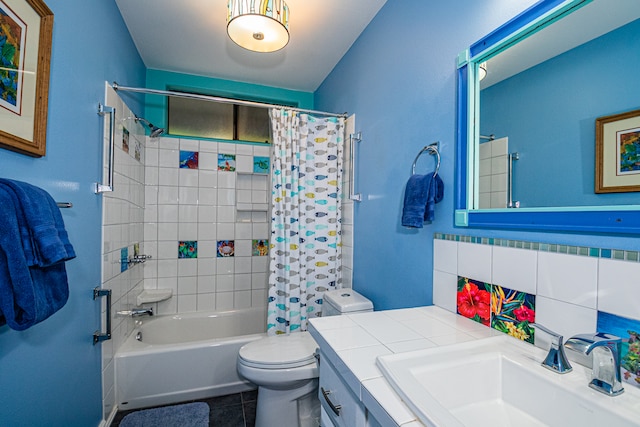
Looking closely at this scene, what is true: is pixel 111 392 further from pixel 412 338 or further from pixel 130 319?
pixel 412 338

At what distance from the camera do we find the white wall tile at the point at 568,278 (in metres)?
0.78

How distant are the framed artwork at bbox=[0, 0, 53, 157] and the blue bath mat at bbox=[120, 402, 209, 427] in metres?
1.67

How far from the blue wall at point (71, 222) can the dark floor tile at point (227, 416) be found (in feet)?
2.07

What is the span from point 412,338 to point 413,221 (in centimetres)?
51

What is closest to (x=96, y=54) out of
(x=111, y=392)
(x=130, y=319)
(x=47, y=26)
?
(x=47, y=26)

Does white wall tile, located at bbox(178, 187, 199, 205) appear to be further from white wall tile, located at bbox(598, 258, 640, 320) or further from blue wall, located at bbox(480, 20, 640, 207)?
white wall tile, located at bbox(598, 258, 640, 320)

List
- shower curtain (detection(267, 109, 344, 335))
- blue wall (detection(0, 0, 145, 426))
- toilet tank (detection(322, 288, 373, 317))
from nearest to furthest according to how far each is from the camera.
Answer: blue wall (detection(0, 0, 145, 426)) → toilet tank (detection(322, 288, 373, 317)) → shower curtain (detection(267, 109, 344, 335))

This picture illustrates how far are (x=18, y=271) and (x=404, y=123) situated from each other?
1.62m

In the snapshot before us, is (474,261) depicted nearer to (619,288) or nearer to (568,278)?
(568,278)

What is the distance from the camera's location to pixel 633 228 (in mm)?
685

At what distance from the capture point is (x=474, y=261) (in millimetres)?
1126

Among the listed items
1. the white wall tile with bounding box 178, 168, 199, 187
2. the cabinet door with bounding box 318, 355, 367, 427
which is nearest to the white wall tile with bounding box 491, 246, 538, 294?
the cabinet door with bounding box 318, 355, 367, 427

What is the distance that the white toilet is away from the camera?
5.05 feet

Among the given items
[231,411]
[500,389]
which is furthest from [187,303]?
[500,389]
